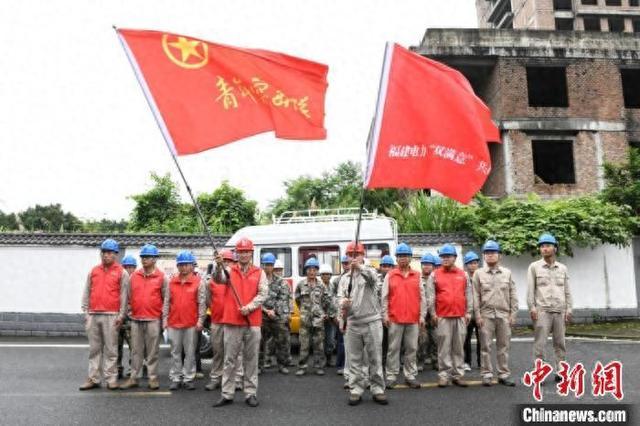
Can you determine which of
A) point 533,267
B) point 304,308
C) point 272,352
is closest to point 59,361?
point 272,352

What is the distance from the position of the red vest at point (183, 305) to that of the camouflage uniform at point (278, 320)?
1.60 metres

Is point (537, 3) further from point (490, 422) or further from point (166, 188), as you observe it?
point (490, 422)

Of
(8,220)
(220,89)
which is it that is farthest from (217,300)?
(8,220)

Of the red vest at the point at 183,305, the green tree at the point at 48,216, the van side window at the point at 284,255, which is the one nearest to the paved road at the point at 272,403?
the red vest at the point at 183,305

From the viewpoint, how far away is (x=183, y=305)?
290 inches

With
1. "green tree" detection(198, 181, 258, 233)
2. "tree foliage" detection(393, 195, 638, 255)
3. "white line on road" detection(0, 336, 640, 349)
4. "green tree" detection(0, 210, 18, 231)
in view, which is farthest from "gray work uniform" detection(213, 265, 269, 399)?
"green tree" detection(0, 210, 18, 231)

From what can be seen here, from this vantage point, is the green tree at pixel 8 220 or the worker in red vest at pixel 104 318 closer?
the worker in red vest at pixel 104 318

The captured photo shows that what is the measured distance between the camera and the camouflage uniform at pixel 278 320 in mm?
8781

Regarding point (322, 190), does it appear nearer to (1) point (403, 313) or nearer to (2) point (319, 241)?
(2) point (319, 241)

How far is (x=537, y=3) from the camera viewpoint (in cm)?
4059

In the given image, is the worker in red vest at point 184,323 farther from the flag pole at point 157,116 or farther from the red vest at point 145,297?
the flag pole at point 157,116

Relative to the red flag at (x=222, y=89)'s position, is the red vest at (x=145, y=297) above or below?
below

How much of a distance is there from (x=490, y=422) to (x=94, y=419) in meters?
4.02

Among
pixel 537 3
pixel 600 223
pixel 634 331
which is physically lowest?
pixel 634 331
